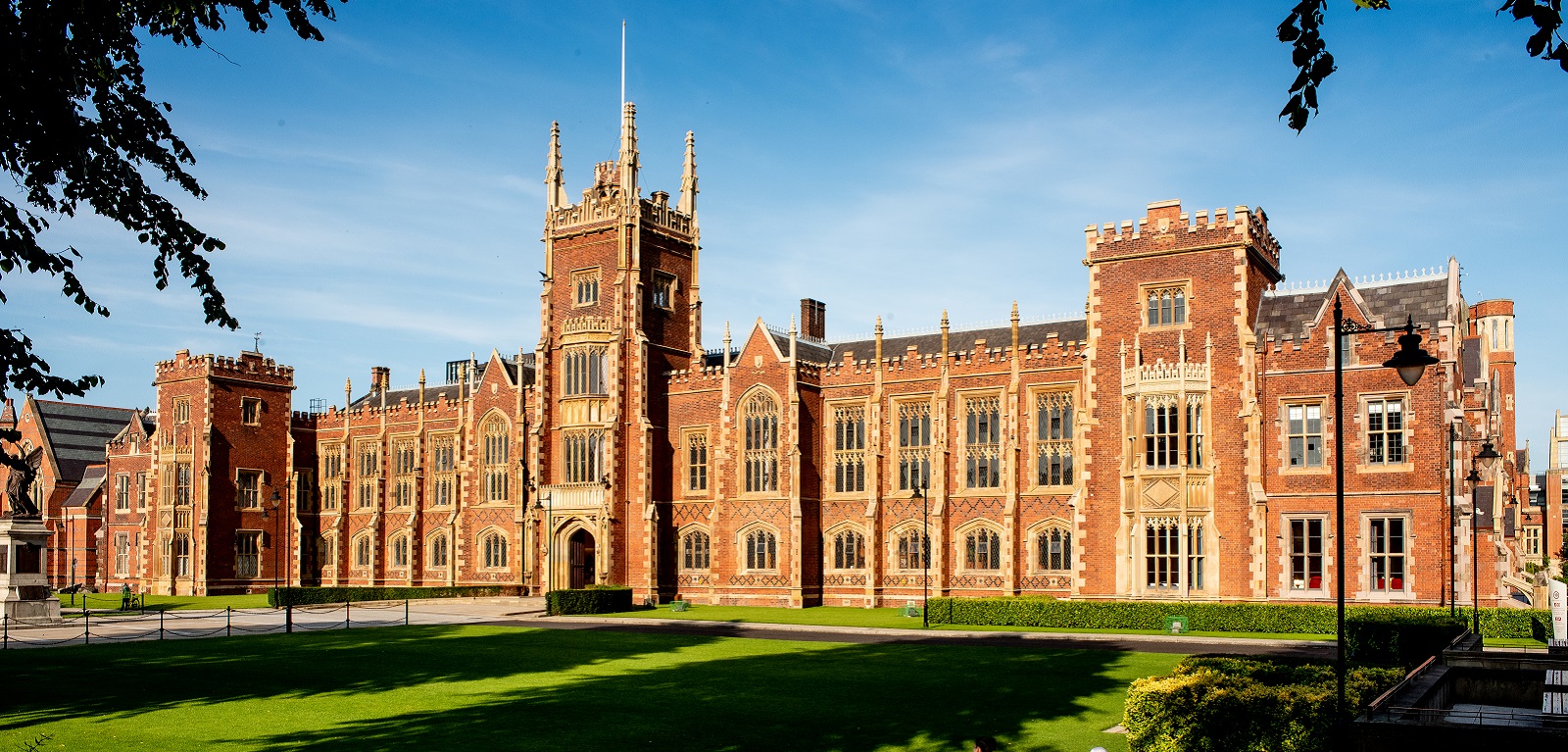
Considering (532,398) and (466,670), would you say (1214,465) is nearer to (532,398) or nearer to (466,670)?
(466,670)

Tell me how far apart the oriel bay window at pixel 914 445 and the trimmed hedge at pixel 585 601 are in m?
12.6

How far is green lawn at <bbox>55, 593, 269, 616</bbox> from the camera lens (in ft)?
183

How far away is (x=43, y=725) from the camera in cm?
2012

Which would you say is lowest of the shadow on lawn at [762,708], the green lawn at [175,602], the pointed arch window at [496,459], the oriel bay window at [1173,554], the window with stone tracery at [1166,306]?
the green lawn at [175,602]

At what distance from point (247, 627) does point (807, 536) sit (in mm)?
22425

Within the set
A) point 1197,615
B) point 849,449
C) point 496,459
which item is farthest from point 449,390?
point 1197,615

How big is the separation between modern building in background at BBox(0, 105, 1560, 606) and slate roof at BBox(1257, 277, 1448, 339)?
11 centimetres

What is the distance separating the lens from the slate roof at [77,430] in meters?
83.0

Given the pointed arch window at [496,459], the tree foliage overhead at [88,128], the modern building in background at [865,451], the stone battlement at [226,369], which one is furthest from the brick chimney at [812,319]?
the tree foliage overhead at [88,128]

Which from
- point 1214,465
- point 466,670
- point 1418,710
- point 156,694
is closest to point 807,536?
point 1214,465

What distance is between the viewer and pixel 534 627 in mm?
41125

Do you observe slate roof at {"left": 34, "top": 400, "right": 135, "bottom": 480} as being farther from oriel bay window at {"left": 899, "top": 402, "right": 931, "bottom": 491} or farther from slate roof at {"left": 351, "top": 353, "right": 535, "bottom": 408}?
oriel bay window at {"left": 899, "top": 402, "right": 931, "bottom": 491}

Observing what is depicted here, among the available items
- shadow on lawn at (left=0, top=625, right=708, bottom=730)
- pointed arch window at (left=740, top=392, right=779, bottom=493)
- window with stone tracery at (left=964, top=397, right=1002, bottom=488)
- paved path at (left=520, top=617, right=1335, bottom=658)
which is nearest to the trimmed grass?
paved path at (left=520, top=617, right=1335, bottom=658)

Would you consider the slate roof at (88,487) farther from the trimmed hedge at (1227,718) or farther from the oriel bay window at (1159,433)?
the trimmed hedge at (1227,718)
